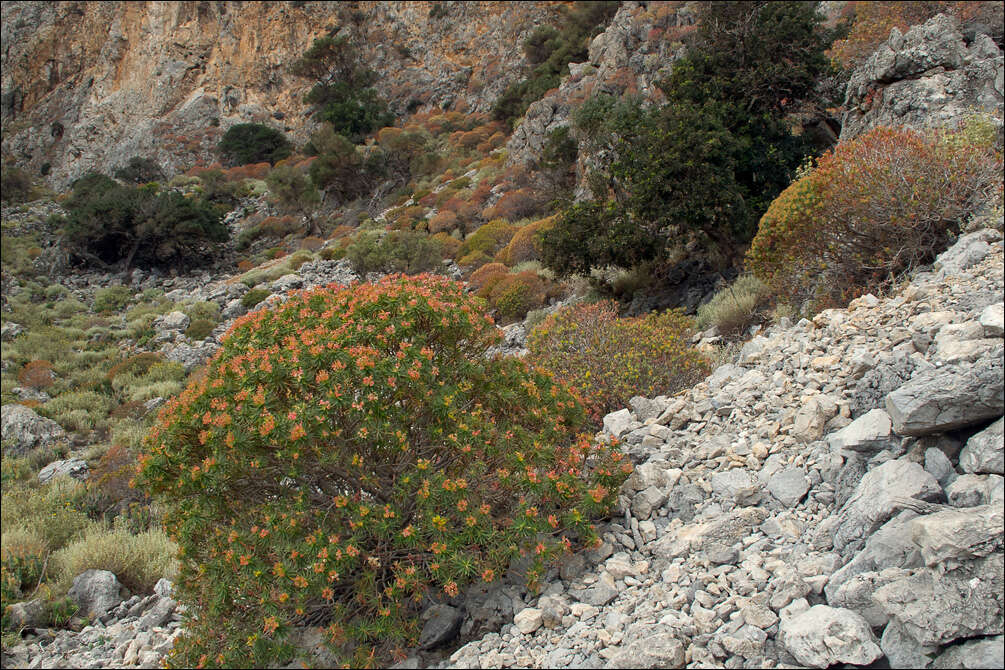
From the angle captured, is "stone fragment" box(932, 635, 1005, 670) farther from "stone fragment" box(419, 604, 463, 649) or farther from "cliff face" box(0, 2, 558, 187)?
"cliff face" box(0, 2, 558, 187)

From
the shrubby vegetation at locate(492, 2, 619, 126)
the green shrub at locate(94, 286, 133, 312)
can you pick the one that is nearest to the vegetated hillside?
the green shrub at locate(94, 286, 133, 312)

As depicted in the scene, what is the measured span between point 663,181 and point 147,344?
14300 millimetres

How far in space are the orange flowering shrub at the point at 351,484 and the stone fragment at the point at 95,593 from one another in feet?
6.45

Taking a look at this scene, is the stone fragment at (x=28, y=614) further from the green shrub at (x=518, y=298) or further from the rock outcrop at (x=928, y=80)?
the rock outcrop at (x=928, y=80)

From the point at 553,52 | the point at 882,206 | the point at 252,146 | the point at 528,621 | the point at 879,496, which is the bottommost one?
the point at 528,621

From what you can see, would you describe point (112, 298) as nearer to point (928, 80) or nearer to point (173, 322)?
point (173, 322)

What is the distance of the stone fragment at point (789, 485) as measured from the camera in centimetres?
369

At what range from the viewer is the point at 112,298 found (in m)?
22.3

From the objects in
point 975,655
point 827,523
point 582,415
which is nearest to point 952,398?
point 827,523

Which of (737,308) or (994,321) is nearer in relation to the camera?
(994,321)

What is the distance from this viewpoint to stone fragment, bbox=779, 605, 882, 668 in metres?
2.46

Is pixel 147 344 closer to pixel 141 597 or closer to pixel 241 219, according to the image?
pixel 141 597

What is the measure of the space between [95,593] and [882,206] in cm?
814

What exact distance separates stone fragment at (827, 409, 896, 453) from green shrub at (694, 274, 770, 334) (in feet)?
14.1
